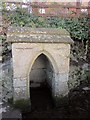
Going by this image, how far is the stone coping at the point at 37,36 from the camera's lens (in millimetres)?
4288

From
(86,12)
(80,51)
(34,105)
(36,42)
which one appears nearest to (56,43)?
(36,42)

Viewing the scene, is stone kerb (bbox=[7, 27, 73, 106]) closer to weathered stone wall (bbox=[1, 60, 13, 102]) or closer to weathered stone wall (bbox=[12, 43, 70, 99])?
weathered stone wall (bbox=[12, 43, 70, 99])

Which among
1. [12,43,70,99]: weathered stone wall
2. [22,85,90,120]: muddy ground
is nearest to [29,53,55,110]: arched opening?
[22,85,90,120]: muddy ground

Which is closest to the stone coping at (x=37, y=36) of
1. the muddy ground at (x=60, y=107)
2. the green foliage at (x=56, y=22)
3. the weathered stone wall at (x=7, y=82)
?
the weathered stone wall at (x=7, y=82)

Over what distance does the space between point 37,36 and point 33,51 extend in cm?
33

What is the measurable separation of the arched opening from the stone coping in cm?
76

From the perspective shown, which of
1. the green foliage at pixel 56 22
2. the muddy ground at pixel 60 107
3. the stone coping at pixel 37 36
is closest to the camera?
the stone coping at pixel 37 36

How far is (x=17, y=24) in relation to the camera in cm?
659

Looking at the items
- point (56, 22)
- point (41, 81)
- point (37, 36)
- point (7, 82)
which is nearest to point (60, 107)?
point (41, 81)

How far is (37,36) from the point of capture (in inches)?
174

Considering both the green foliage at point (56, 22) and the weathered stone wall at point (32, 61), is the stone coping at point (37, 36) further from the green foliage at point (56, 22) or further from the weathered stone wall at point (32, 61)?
the green foliage at point (56, 22)

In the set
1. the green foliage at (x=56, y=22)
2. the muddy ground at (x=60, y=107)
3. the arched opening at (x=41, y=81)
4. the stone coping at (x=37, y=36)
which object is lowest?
the muddy ground at (x=60, y=107)

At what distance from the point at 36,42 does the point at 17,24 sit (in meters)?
2.48

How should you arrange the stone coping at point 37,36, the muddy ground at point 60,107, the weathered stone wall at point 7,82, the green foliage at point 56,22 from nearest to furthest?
the stone coping at point 37,36, the muddy ground at point 60,107, the weathered stone wall at point 7,82, the green foliage at point 56,22
